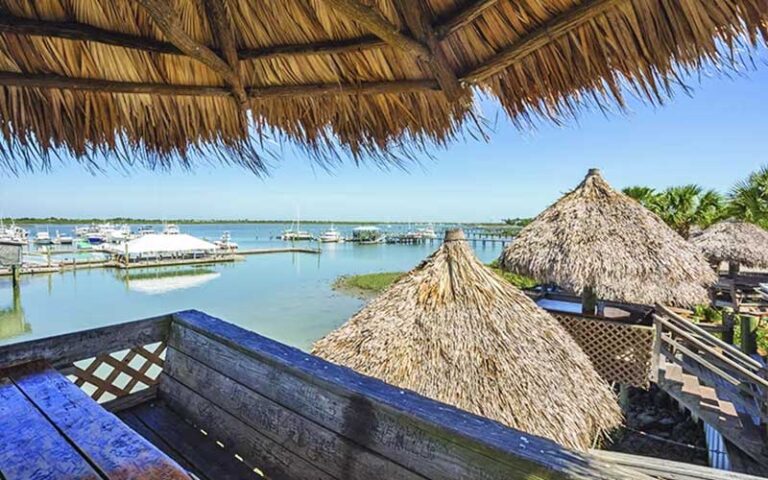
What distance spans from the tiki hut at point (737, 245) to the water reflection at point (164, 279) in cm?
2056

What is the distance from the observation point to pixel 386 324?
3568 millimetres

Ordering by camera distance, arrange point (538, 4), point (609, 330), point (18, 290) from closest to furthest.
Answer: point (538, 4) < point (609, 330) < point (18, 290)

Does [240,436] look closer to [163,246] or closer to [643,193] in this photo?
[643,193]

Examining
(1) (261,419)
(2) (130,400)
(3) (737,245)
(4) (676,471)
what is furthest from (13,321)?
(3) (737,245)

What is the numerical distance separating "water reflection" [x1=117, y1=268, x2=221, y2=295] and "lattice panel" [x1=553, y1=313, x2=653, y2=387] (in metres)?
18.3

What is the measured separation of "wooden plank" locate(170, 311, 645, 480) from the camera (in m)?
0.75

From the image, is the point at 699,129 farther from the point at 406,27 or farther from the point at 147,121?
the point at 147,121

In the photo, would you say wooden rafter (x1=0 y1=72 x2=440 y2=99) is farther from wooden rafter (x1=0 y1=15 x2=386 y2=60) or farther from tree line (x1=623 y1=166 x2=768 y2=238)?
tree line (x1=623 y1=166 x2=768 y2=238)

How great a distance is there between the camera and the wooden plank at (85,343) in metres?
1.59

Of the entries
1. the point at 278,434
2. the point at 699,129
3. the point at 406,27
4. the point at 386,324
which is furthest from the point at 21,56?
the point at 699,129

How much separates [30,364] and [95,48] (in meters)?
1.27

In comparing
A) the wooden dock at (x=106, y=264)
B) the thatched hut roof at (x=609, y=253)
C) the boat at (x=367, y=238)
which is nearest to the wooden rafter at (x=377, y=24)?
the thatched hut roof at (x=609, y=253)

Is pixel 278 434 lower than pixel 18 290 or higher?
higher

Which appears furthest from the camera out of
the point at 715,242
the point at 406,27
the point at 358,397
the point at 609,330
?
the point at 715,242
